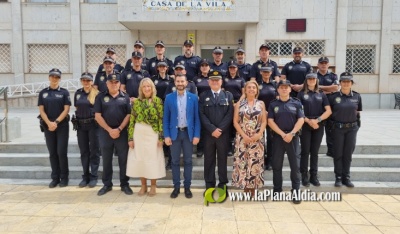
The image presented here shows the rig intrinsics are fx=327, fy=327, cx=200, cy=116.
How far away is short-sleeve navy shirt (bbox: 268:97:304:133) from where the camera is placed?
4.71m

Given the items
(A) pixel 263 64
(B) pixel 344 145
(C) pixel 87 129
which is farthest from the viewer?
(A) pixel 263 64

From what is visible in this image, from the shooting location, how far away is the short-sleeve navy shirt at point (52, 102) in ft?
17.3

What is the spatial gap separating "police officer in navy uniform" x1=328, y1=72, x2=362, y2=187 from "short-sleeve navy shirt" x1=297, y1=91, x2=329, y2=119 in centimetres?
21

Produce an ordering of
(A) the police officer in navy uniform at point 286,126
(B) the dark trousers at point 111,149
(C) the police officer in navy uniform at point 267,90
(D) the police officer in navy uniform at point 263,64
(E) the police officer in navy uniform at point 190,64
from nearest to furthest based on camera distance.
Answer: (A) the police officer in navy uniform at point 286,126
(B) the dark trousers at point 111,149
(C) the police officer in navy uniform at point 267,90
(D) the police officer in navy uniform at point 263,64
(E) the police officer in navy uniform at point 190,64

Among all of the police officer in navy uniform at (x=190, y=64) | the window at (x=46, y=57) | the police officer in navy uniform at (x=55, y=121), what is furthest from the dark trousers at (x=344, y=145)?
the window at (x=46, y=57)

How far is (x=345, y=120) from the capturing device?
5.11 m

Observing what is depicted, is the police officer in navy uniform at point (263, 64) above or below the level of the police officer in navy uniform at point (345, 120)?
above

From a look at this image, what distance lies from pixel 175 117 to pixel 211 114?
21.1 inches

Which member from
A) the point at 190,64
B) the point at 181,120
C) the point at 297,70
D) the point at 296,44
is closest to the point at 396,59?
the point at 296,44

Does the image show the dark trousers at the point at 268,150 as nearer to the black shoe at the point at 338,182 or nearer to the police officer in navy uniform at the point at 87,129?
the black shoe at the point at 338,182

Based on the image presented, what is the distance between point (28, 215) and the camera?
433cm

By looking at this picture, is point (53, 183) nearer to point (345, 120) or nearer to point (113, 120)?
point (113, 120)

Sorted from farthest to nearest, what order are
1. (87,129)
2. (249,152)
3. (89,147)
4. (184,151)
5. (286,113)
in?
1. (89,147)
2. (87,129)
3. (184,151)
4. (249,152)
5. (286,113)

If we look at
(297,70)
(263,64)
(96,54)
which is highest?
(96,54)
